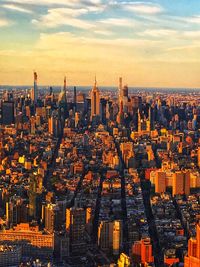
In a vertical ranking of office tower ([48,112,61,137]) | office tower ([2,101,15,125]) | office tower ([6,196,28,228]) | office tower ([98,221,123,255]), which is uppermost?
office tower ([2,101,15,125])

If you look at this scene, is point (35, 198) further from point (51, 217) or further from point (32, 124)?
point (32, 124)

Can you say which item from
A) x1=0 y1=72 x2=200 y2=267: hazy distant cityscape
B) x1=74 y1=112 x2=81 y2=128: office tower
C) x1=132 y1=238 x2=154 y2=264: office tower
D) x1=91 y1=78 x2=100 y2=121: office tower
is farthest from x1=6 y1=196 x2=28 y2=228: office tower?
x1=91 y1=78 x2=100 y2=121: office tower

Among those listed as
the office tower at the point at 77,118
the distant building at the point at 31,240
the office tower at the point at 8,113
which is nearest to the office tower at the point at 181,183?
the distant building at the point at 31,240

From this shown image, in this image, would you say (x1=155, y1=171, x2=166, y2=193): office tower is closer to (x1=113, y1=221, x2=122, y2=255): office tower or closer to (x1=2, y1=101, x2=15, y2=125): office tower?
(x1=113, y1=221, x2=122, y2=255): office tower

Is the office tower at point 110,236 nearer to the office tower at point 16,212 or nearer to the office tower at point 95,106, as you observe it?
the office tower at point 16,212

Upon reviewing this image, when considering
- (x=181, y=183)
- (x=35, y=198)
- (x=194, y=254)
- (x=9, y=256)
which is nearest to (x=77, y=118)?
(x=181, y=183)
